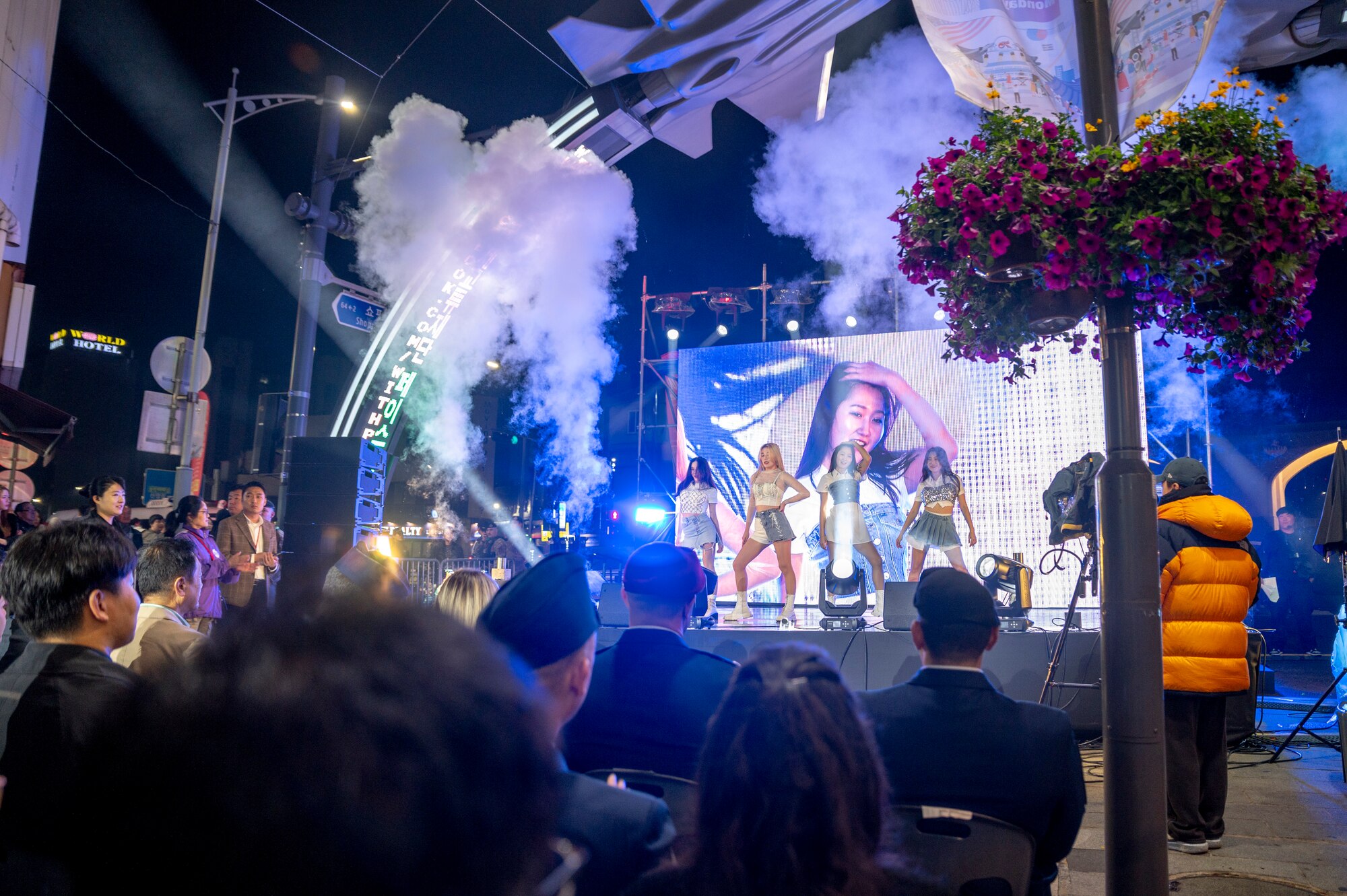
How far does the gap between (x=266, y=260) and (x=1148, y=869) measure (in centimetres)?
2046

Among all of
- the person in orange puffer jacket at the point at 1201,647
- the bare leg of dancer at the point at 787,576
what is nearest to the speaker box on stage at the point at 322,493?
the bare leg of dancer at the point at 787,576

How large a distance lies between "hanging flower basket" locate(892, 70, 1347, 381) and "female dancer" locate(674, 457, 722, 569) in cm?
821

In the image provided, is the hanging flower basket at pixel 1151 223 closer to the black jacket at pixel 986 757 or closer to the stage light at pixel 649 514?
the black jacket at pixel 986 757

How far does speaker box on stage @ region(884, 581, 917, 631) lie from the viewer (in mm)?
8094

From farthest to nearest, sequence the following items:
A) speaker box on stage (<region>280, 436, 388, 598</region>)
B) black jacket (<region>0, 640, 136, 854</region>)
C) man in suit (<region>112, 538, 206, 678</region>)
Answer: speaker box on stage (<region>280, 436, 388, 598</region>) → man in suit (<region>112, 538, 206, 678</region>) → black jacket (<region>0, 640, 136, 854</region>)

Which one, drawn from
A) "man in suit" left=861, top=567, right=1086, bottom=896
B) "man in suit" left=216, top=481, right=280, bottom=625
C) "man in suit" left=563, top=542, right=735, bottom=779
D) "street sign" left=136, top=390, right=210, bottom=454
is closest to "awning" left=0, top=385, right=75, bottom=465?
"street sign" left=136, top=390, right=210, bottom=454

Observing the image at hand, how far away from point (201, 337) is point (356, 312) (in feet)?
6.72

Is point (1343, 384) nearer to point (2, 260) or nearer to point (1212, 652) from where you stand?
point (1212, 652)

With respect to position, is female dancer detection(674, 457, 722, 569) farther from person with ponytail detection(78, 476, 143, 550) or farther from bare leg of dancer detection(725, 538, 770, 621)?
person with ponytail detection(78, 476, 143, 550)

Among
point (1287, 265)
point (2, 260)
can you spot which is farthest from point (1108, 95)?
point (2, 260)

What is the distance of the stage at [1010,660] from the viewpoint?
7535 millimetres

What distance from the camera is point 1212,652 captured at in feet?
15.3

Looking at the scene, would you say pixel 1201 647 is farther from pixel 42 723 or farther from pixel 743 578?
pixel 743 578

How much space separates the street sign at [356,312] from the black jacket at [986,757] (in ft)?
35.1
